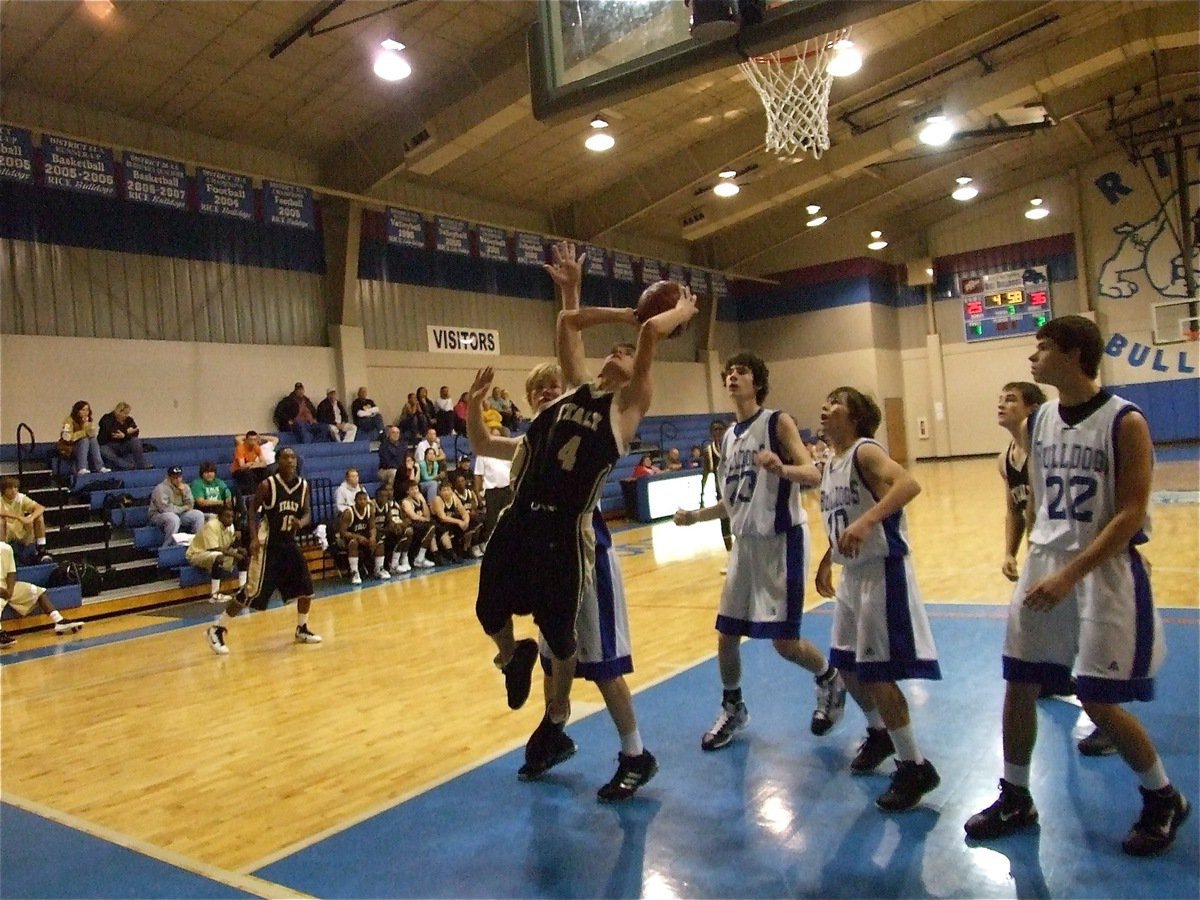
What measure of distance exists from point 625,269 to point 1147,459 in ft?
56.6

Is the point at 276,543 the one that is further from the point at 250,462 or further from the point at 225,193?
the point at 225,193

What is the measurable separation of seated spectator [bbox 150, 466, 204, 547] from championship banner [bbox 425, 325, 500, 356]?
7.33m

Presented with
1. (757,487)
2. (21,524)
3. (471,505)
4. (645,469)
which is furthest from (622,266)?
(757,487)

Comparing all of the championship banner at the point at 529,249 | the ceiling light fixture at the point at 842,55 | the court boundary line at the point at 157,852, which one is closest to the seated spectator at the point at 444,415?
the championship banner at the point at 529,249

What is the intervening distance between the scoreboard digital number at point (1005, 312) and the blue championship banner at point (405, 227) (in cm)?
1653

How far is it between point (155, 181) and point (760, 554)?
34.8 feet

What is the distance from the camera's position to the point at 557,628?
3.19 metres

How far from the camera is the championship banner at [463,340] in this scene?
17.7m

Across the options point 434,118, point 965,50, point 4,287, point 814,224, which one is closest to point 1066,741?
point 434,118

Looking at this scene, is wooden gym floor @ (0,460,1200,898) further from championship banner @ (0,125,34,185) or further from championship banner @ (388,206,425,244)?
championship banner @ (388,206,425,244)

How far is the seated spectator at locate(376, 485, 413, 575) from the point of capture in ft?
37.6

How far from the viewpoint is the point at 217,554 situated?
10109 mm

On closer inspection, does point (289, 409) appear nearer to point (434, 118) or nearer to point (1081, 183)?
point (434, 118)

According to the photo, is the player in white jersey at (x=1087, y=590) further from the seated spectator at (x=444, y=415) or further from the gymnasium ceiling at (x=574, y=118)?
the seated spectator at (x=444, y=415)
